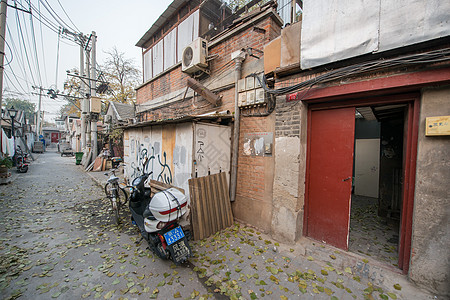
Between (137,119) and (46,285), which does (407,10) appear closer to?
(46,285)

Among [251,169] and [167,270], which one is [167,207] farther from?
[251,169]

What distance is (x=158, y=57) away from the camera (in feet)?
26.6

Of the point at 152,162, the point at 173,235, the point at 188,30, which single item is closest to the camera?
the point at 173,235

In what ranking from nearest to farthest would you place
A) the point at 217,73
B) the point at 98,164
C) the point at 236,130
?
the point at 236,130 < the point at 217,73 < the point at 98,164

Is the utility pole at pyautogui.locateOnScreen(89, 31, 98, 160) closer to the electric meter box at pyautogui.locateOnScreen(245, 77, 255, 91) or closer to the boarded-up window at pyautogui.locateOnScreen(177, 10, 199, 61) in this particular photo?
the boarded-up window at pyautogui.locateOnScreen(177, 10, 199, 61)

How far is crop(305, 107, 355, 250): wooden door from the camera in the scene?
3.23 meters

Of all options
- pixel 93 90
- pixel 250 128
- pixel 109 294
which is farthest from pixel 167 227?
pixel 93 90

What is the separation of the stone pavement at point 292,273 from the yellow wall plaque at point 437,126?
207 centimetres

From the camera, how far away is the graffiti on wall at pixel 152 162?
16.2ft

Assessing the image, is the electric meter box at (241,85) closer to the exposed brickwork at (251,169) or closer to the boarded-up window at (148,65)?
the exposed brickwork at (251,169)

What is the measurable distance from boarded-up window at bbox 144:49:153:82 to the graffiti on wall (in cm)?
374

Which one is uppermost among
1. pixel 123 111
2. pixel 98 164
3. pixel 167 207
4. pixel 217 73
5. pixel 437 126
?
pixel 123 111

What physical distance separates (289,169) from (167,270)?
108 inches

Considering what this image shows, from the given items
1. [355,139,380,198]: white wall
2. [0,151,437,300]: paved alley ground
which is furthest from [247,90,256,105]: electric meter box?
[355,139,380,198]: white wall
